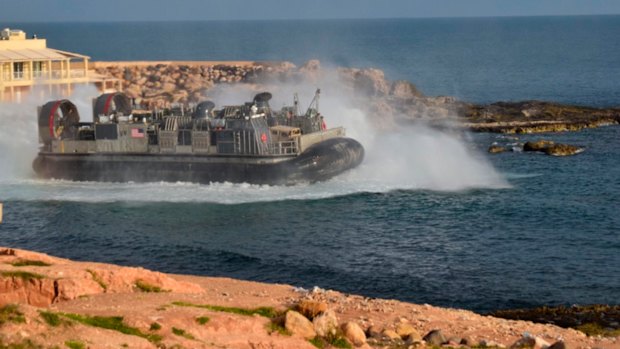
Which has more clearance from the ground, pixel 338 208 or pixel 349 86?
pixel 349 86

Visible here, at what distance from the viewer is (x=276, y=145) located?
50531 millimetres

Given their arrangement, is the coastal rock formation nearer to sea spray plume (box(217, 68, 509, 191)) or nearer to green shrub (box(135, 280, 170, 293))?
sea spray plume (box(217, 68, 509, 191))

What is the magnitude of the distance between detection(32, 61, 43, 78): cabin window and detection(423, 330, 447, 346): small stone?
51.5 meters

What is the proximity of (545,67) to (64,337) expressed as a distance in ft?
445

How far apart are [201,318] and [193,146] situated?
29.5 metres

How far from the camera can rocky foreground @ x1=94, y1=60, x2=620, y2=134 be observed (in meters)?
73.4

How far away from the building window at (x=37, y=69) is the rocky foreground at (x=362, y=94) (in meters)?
6.89

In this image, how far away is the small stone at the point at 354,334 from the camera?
2264 cm

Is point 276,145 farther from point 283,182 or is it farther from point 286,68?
point 286,68

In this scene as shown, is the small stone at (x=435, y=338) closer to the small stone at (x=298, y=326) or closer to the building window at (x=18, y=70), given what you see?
the small stone at (x=298, y=326)

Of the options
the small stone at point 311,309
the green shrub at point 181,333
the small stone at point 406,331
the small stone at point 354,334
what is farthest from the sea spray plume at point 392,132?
the green shrub at point 181,333

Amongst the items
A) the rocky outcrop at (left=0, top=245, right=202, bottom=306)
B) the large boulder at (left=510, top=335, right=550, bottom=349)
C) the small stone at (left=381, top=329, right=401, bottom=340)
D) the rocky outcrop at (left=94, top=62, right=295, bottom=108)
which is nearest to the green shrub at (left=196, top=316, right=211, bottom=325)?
the rocky outcrop at (left=0, top=245, right=202, bottom=306)

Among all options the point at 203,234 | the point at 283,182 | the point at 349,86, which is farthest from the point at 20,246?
the point at 349,86

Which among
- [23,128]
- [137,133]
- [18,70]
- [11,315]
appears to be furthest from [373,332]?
[18,70]
